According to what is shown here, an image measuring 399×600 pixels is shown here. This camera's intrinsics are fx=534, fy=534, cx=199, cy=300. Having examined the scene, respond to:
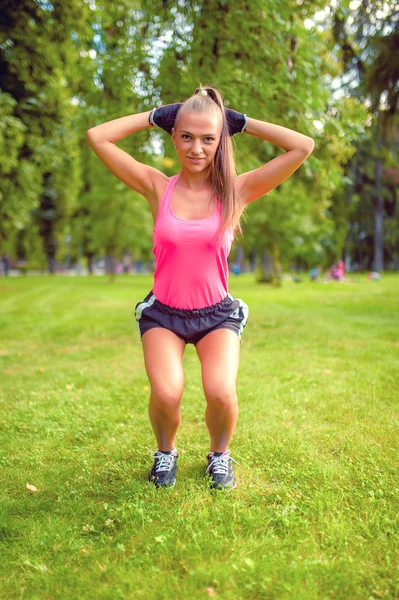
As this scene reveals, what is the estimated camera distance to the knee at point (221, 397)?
3076mm

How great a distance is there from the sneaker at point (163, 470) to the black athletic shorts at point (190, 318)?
741 mm

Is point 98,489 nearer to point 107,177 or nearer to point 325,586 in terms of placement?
point 325,586

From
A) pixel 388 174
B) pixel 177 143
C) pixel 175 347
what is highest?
pixel 388 174

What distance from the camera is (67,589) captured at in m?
2.28

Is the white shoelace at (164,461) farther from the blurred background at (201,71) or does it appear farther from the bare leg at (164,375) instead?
the blurred background at (201,71)

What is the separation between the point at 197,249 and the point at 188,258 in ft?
0.24

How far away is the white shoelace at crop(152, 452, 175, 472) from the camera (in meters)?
3.27

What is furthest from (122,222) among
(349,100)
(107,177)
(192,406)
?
(192,406)

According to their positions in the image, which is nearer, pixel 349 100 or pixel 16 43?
pixel 16 43

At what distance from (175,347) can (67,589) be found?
4.56 feet

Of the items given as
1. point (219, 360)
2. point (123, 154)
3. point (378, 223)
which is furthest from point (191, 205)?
point (378, 223)

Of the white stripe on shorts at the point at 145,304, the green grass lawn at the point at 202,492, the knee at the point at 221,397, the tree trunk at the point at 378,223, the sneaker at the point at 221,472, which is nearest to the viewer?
the green grass lawn at the point at 202,492

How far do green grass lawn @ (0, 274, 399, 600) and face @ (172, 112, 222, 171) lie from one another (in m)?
1.96

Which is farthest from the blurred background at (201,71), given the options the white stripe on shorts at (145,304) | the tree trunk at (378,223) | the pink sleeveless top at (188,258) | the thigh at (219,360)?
the tree trunk at (378,223)
